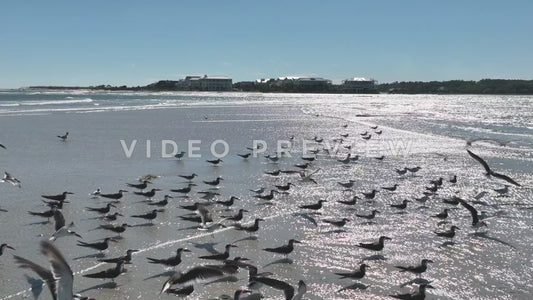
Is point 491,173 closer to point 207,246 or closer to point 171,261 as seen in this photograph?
point 207,246

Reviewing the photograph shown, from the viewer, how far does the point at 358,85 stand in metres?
191

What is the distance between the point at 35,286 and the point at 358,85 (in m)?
187

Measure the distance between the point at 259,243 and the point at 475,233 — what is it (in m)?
4.53

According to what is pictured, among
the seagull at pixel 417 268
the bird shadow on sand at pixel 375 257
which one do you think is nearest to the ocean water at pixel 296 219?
the bird shadow on sand at pixel 375 257

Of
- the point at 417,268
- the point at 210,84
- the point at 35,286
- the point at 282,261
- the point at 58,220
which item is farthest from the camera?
the point at 210,84

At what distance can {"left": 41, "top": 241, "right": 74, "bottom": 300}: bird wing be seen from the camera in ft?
19.4

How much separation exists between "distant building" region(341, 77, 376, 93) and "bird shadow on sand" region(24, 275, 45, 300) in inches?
7234

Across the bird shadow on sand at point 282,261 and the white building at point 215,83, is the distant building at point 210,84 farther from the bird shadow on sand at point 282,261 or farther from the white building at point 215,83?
the bird shadow on sand at point 282,261

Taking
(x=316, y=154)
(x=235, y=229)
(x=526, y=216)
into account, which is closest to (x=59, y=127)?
(x=316, y=154)

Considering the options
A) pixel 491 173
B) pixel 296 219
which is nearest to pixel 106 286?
pixel 296 219

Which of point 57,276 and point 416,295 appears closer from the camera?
point 57,276

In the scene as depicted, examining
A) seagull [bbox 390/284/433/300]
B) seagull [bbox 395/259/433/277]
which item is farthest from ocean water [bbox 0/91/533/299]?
seagull [bbox 390/284/433/300]

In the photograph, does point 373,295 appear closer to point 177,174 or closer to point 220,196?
point 220,196

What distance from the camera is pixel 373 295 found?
8367 millimetres
